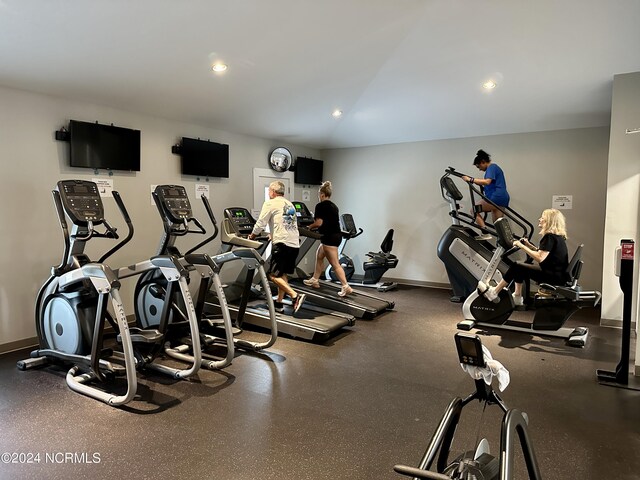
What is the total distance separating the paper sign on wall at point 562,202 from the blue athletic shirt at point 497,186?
0.89m

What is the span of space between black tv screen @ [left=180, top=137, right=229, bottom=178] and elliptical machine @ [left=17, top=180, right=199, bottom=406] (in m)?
1.89

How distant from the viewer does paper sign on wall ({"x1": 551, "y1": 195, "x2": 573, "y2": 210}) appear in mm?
6742

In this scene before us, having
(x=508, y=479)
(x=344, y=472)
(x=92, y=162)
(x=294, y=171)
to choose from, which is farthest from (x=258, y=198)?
(x=508, y=479)

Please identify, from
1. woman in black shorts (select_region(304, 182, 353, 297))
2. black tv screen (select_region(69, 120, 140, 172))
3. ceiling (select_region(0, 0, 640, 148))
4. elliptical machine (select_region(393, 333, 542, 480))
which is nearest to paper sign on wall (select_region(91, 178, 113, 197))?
black tv screen (select_region(69, 120, 140, 172))

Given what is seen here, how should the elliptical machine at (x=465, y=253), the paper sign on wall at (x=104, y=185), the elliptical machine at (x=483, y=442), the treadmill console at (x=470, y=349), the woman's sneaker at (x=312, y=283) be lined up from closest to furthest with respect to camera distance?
the elliptical machine at (x=483, y=442), the treadmill console at (x=470, y=349), the paper sign on wall at (x=104, y=185), the elliptical machine at (x=465, y=253), the woman's sneaker at (x=312, y=283)

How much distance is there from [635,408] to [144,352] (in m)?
3.84

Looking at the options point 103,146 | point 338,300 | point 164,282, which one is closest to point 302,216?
point 338,300

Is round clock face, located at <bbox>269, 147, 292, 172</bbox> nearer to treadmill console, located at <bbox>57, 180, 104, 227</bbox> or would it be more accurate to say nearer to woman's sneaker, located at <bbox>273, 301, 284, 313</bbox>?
woman's sneaker, located at <bbox>273, 301, 284, 313</bbox>

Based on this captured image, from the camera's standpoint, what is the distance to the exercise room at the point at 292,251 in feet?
8.93

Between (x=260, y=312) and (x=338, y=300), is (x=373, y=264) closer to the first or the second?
(x=338, y=300)

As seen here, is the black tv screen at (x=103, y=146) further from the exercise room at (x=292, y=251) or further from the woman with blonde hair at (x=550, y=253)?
the woman with blonde hair at (x=550, y=253)

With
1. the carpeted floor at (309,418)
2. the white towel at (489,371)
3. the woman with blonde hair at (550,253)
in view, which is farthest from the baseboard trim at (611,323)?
the white towel at (489,371)

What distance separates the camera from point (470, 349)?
1481 mm

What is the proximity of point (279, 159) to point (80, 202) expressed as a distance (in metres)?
3.96
